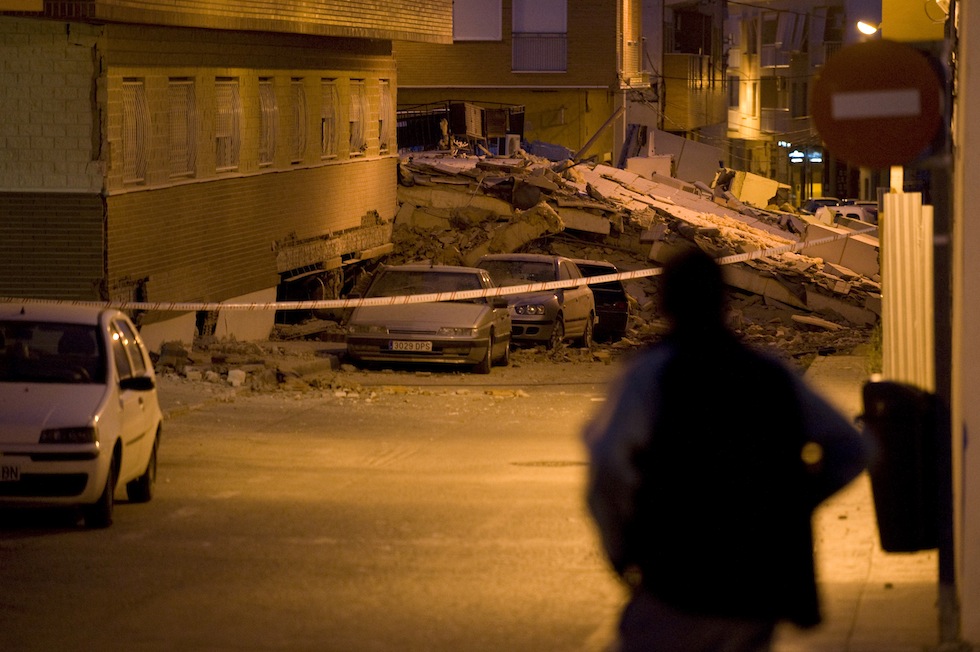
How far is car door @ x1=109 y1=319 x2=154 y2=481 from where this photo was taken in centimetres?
1097

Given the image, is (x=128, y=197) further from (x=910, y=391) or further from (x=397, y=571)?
(x=910, y=391)

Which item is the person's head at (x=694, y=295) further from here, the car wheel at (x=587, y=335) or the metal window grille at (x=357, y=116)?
the metal window grille at (x=357, y=116)

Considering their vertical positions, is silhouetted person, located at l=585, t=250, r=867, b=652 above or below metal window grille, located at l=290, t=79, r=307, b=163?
below

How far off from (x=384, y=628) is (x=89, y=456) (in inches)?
124

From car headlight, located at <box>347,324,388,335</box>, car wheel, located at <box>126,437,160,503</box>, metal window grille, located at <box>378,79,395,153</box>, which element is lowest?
car wheel, located at <box>126,437,160,503</box>

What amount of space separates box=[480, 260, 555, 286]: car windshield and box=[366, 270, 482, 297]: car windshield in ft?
8.34

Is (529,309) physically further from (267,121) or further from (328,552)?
(328,552)

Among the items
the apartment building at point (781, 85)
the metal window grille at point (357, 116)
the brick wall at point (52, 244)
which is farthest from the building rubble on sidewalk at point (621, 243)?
the apartment building at point (781, 85)

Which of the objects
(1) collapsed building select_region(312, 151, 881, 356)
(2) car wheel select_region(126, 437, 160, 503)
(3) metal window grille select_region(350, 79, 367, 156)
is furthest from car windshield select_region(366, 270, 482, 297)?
(2) car wheel select_region(126, 437, 160, 503)

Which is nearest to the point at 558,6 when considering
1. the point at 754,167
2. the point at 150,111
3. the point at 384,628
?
the point at 150,111

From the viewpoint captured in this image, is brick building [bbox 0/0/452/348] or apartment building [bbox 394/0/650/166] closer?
brick building [bbox 0/0/452/348]

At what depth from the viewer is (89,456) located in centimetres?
1030

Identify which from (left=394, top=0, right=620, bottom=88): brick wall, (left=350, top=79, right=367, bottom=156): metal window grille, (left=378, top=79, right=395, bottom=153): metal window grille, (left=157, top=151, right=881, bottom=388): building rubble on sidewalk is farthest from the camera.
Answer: (left=394, top=0, right=620, bottom=88): brick wall

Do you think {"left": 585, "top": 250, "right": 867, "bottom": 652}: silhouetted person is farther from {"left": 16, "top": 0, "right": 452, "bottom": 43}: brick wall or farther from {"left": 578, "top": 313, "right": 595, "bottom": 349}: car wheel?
{"left": 578, "top": 313, "right": 595, "bottom": 349}: car wheel
